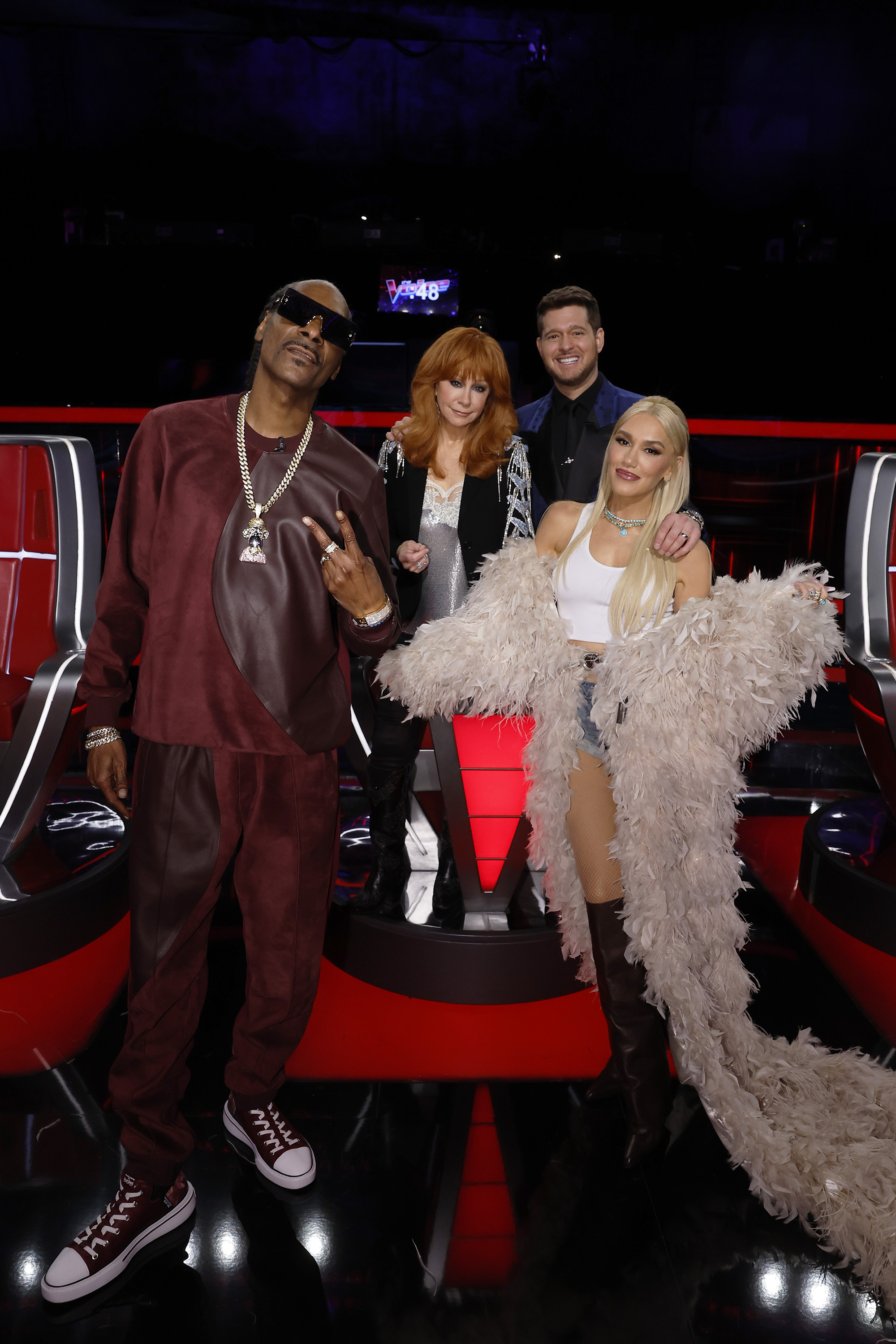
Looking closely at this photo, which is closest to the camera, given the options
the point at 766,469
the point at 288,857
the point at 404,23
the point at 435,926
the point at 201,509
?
the point at 201,509

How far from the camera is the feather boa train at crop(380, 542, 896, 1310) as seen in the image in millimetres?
1897

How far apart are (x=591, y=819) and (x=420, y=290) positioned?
30.2ft

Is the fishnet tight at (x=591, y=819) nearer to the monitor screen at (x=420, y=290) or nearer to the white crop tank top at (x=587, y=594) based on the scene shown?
the white crop tank top at (x=587, y=594)

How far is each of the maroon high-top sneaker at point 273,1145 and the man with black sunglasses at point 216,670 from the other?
2 centimetres

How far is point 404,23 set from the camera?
32.2ft

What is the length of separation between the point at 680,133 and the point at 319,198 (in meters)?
3.96

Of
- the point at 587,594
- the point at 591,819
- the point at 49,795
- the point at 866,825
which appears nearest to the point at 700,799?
the point at 591,819

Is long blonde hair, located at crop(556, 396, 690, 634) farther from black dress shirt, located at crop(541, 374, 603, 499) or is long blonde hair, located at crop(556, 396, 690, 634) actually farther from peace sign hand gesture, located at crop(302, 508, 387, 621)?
black dress shirt, located at crop(541, 374, 603, 499)

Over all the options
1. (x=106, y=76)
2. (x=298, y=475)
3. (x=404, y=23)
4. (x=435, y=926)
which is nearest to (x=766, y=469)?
(x=435, y=926)

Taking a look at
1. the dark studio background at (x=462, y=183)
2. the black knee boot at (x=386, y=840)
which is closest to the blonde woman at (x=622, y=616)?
the black knee boot at (x=386, y=840)

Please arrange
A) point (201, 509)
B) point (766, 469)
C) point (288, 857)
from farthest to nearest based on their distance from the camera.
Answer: point (766, 469) < point (288, 857) < point (201, 509)

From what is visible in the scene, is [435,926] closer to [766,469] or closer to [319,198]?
[766,469]

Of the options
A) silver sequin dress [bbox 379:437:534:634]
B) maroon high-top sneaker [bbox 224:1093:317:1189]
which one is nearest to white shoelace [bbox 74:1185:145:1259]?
maroon high-top sneaker [bbox 224:1093:317:1189]

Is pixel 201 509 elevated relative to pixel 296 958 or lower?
elevated
